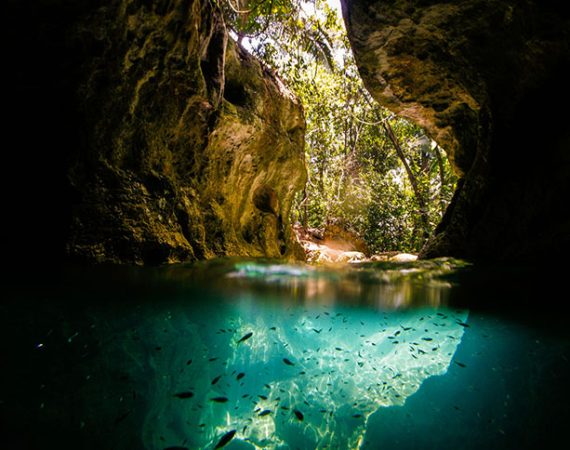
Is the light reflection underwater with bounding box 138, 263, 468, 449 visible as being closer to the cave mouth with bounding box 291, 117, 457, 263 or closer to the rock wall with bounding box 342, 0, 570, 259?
the rock wall with bounding box 342, 0, 570, 259

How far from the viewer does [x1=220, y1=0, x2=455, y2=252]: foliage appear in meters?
11.3

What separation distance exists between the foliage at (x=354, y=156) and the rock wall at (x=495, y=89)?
3.21 meters

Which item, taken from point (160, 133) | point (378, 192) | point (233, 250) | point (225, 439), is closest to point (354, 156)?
point (378, 192)

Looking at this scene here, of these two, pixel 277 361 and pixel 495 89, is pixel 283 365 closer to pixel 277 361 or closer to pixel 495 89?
pixel 277 361

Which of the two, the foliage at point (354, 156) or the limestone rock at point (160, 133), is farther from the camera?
the foliage at point (354, 156)

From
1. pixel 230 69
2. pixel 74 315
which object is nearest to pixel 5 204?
pixel 74 315

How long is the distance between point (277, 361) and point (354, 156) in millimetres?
13475

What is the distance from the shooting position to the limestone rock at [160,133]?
5.09 meters

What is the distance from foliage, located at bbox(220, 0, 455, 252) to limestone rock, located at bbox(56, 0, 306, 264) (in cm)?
315

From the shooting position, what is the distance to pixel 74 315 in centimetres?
639

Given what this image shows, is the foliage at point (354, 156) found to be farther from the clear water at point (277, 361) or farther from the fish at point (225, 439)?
the fish at point (225, 439)

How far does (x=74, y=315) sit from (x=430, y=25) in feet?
33.4

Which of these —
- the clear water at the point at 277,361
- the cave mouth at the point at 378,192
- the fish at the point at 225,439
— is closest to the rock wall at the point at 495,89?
the clear water at the point at 277,361

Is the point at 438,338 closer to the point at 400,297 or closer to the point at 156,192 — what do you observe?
Answer: the point at 400,297
